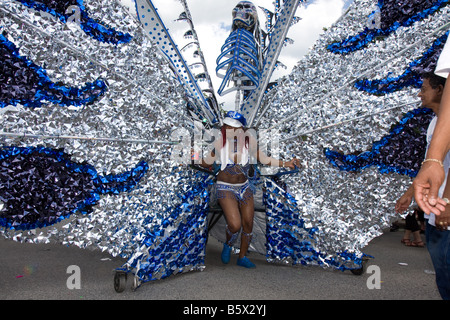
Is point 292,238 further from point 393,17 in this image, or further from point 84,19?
point 84,19

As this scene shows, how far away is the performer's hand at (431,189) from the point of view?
3.20 feet

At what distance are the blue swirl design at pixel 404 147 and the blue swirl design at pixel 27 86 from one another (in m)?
2.06

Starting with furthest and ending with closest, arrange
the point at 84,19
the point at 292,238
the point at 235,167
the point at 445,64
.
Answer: the point at 235,167
the point at 292,238
the point at 84,19
the point at 445,64

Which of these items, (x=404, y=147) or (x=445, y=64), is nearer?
(x=445, y=64)

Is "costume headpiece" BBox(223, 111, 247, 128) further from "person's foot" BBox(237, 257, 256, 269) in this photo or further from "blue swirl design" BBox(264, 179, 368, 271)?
"person's foot" BBox(237, 257, 256, 269)

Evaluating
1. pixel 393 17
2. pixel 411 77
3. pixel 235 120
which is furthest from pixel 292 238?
pixel 393 17

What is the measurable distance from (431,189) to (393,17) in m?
2.02

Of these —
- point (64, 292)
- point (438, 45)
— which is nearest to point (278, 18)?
point (438, 45)

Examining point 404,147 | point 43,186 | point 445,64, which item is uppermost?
point 445,64

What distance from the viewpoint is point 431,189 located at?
98cm

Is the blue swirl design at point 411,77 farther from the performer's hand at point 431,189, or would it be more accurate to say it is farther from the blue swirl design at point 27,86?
the blue swirl design at point 27,86

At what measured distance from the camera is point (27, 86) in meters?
2.29

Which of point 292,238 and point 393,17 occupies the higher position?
point 393,17

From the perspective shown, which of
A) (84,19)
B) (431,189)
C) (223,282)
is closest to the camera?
(431,189)
